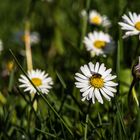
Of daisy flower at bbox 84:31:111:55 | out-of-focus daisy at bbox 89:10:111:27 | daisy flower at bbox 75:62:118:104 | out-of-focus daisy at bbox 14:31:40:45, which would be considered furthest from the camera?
out-of-focus daisy at bbox 14:31:40:45

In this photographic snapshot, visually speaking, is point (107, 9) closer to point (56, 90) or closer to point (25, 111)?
point (56, 90)

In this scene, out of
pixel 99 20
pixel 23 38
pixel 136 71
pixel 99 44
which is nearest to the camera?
pixel 136 71

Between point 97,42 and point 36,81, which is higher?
point 97,42

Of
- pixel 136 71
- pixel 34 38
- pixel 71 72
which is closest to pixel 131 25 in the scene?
pixel 136 71

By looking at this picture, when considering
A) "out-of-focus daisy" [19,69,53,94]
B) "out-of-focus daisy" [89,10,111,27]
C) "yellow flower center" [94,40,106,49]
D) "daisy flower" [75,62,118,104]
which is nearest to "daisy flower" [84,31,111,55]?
"yellow flower center" [94,40,106,49]

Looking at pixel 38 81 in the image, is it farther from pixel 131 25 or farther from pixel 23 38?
pixel 23 38

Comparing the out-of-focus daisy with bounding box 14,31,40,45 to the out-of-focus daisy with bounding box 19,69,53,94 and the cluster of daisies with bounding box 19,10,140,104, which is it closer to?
the cluster of daisies with bounding box 19,10,140,104


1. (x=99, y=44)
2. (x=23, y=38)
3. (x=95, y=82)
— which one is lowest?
(x=95, y=82)
